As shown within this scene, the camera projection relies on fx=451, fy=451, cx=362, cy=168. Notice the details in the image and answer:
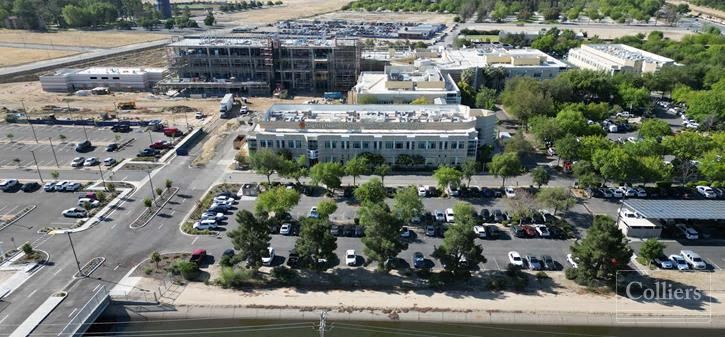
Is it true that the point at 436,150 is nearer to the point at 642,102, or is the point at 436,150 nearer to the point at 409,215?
the point at 409,215

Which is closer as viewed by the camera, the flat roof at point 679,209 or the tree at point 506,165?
the flat roof at point 679,209

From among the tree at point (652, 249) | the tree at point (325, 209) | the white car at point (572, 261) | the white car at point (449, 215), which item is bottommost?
the white car at point (572, 261)

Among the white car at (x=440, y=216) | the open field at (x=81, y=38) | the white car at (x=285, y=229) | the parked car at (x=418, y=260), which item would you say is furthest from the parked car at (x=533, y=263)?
the open field at (x=81, y=38)

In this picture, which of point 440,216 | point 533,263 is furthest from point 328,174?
point 533,263

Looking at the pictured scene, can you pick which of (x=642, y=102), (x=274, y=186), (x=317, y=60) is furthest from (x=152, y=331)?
(x=642, y=102)

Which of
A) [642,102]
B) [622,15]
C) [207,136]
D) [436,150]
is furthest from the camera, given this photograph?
[622,15]

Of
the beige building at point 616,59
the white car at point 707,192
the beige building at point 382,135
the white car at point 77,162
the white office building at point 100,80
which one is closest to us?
the white car at point 707,192

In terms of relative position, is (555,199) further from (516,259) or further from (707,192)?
(707,192)

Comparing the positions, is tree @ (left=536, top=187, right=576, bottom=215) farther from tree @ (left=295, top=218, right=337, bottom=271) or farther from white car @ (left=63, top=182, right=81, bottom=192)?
white car @ (left=63, top=182, right=81, bottom=192)

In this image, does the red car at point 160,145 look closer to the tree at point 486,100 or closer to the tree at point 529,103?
the tree at point 486,100
